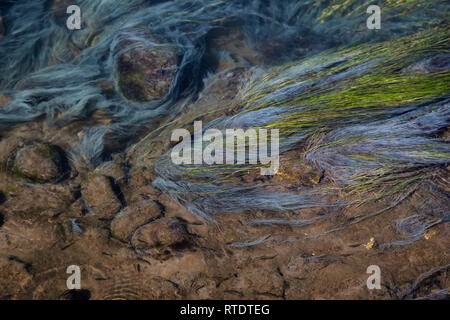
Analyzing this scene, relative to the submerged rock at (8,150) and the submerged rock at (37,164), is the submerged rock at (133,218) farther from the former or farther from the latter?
the submerged rock at (8,150)

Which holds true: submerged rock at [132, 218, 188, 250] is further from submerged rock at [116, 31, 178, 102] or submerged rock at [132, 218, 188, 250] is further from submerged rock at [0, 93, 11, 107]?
submerged rock at [0, 93, 11, 107]

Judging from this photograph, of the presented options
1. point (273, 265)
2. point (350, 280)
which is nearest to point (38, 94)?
point (273, 265)

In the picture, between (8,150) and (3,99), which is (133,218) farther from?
(3,99)

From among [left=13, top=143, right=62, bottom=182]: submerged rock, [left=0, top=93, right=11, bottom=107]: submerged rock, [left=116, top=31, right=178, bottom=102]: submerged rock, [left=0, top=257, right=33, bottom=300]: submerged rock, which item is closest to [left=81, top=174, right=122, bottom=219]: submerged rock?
[left=13, top=143, right=62, bottom=182]: submerged rock

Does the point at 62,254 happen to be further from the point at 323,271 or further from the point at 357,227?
the point at 357,227

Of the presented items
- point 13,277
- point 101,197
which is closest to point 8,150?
point 101,197

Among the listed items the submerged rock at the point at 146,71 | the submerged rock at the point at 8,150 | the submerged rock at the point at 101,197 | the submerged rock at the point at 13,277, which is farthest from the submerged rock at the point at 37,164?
the submerged rock at the point at 146,71
